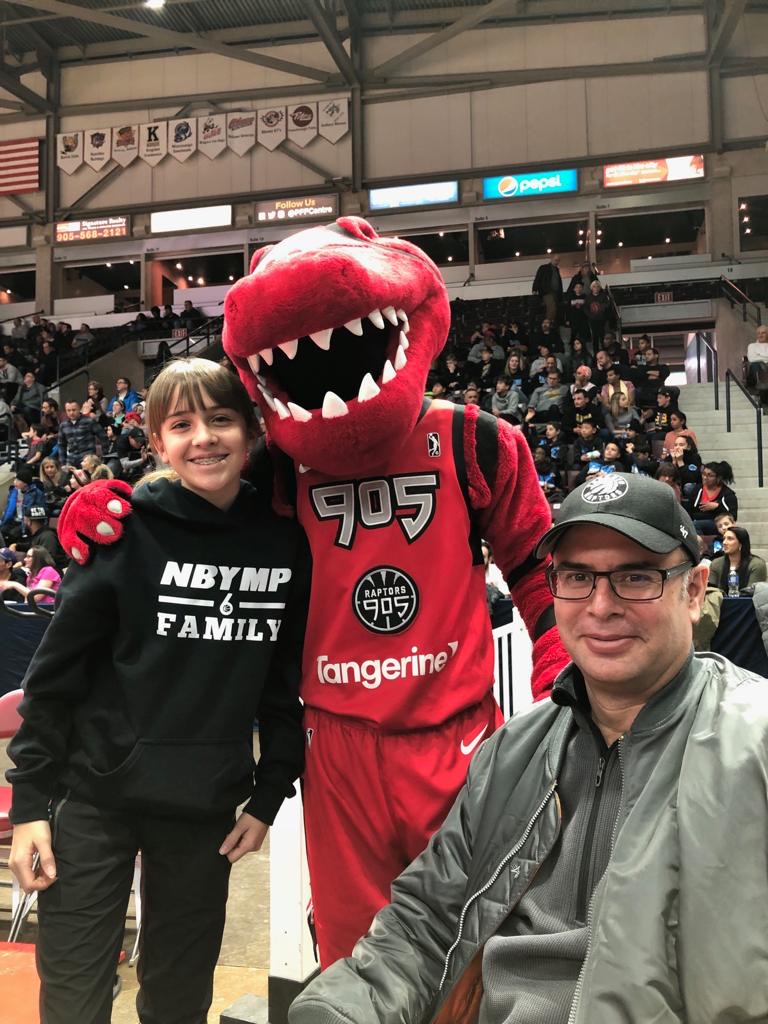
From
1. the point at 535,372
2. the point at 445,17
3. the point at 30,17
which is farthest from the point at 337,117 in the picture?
the point at 535,372

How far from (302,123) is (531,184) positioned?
15.5ft

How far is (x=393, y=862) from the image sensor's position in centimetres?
172

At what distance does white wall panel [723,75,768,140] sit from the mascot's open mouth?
16545 millimetres

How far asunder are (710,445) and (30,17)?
47.2 ft

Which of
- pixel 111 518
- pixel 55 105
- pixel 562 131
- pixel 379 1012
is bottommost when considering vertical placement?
pixel 379 1012

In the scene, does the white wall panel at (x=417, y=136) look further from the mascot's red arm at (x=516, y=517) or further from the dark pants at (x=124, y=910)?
the dark pants at (x=124, y=910)

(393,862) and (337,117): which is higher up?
(337,117)

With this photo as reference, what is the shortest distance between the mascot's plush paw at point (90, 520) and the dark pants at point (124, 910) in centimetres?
51

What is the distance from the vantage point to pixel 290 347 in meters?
1.62

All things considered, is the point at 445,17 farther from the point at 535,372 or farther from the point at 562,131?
the point at 535,372

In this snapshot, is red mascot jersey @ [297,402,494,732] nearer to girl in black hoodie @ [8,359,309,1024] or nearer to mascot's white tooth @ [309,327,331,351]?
girl in black hoodie @ [8,359,309,1024]

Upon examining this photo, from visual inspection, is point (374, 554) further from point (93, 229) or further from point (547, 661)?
point (93, 229)

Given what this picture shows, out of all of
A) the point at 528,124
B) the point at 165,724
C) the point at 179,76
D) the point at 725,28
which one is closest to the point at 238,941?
the point at 165,724

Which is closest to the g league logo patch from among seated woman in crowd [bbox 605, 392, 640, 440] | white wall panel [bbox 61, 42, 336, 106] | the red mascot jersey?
the red mascot jersey
